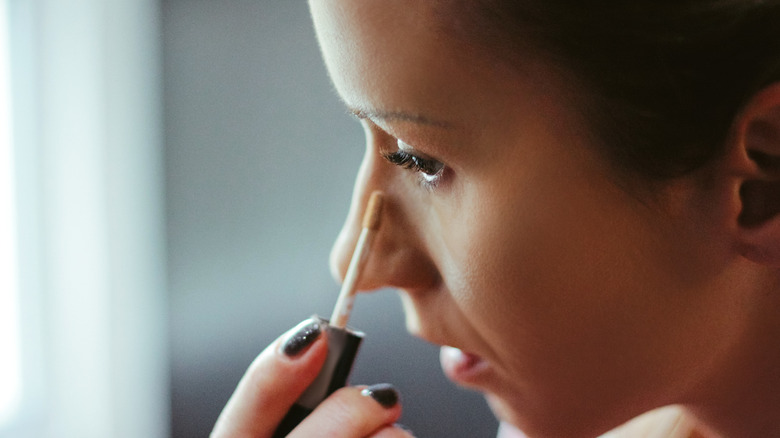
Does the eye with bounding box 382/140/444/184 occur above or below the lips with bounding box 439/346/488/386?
above

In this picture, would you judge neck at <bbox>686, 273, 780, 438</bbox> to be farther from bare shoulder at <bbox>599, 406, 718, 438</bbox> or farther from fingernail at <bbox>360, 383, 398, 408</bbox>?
fingernail at <bbox>360, 383, 398, 408</bbox>

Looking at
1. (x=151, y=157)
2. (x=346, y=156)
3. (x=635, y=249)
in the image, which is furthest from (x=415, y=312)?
(x=151, y=157)

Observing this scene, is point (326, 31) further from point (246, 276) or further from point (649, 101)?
point (246, 276)

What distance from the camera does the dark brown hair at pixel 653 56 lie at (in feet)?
1.12

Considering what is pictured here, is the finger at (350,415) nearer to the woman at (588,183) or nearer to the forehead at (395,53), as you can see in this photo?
the woman at (588,183)

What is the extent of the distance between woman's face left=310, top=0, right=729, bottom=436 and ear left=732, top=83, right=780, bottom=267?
2 centimetres

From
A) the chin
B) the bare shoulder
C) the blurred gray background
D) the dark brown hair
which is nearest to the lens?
the dark brown hair

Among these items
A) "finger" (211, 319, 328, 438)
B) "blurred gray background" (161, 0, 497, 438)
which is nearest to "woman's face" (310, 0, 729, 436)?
"finger" (211, 319, 328, 438)

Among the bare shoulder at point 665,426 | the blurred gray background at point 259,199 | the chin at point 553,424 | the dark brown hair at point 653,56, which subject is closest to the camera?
the dark brown hair at point 653,56

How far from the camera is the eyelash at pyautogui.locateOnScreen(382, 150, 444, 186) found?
42 cm

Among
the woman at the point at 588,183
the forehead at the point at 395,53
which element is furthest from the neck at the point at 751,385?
the forehead at the point at 395,53

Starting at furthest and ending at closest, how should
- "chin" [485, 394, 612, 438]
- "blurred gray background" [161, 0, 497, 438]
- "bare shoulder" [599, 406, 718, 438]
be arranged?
1. "blurred gray background" [161, 0, 497, 438]
2. "bare shoulder" [599, 406, 718, 438]
3. "chin" [485, 394, 612, 438]

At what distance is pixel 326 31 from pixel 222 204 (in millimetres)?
605

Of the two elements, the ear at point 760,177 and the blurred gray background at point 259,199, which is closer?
the ear at point 760,177
